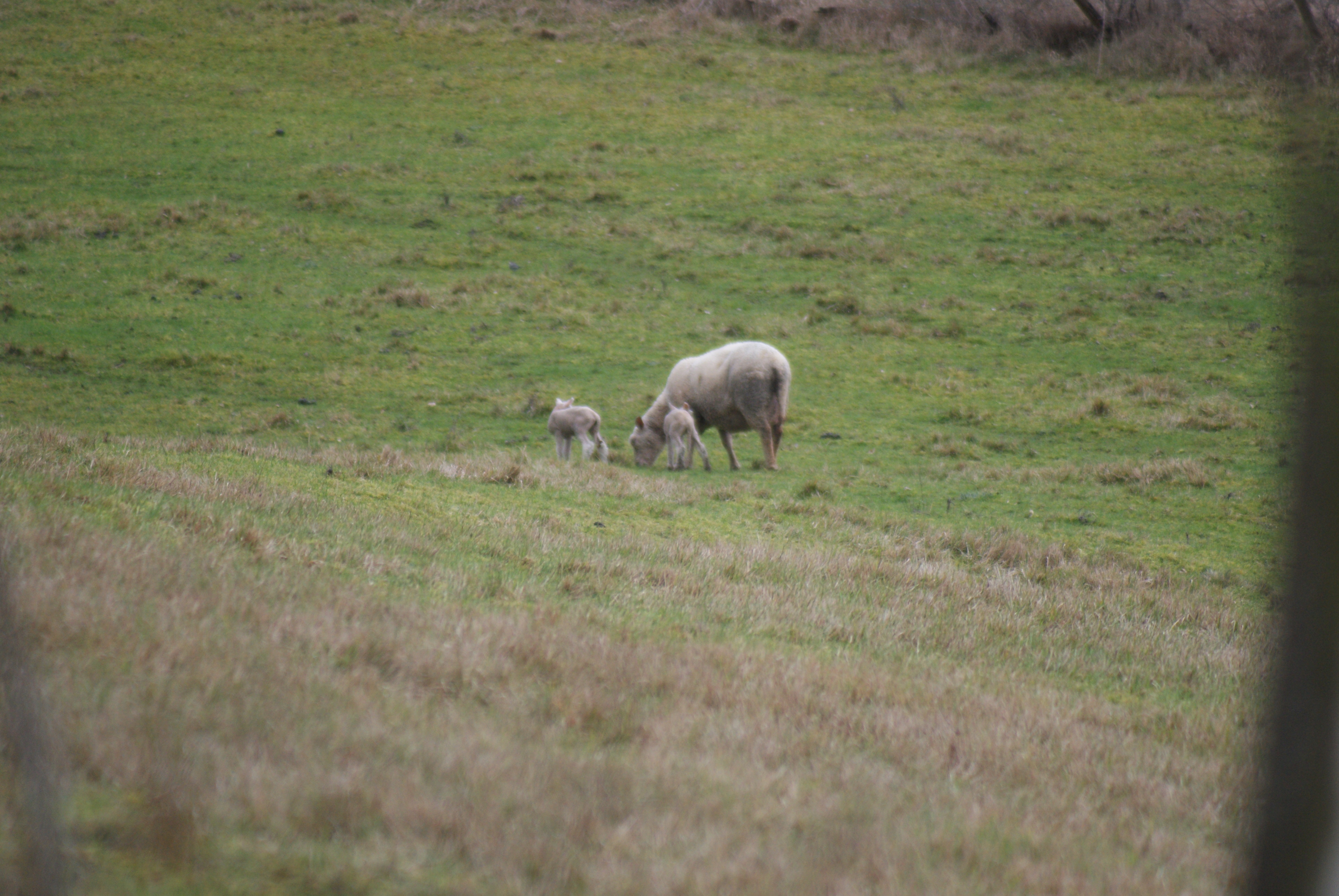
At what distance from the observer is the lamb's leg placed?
17641 mm

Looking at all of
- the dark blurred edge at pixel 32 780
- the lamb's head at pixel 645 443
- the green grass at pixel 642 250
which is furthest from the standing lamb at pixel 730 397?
the dark blurred edge at pixel 32 780

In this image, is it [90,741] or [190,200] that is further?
[190,200]

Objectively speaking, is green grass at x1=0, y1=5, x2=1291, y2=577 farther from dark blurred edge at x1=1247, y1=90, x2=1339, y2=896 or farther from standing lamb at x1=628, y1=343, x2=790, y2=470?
dark blurred edge at x1=1247, y1=90, x2=1339, y2=896

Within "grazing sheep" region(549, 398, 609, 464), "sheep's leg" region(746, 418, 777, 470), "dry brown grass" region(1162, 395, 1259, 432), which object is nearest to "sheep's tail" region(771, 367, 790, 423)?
"sheep's leg" region(746, 418, 777, 470)

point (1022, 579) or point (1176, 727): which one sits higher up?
point (1176, 727)

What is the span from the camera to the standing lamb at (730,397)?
1788 cm

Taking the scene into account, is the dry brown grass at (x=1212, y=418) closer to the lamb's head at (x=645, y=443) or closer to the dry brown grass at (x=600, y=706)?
the lamb's head at (x=645, y=443)

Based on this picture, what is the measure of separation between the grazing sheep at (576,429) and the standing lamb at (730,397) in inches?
34.0

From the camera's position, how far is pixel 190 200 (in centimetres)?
2955

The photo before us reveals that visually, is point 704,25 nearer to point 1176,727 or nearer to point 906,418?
point 906,418

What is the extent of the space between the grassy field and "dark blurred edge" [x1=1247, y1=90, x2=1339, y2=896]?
316mm

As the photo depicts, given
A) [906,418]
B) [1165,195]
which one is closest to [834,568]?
[906,418]

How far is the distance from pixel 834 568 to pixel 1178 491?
28.6 feet

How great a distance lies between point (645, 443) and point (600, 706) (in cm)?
1328
